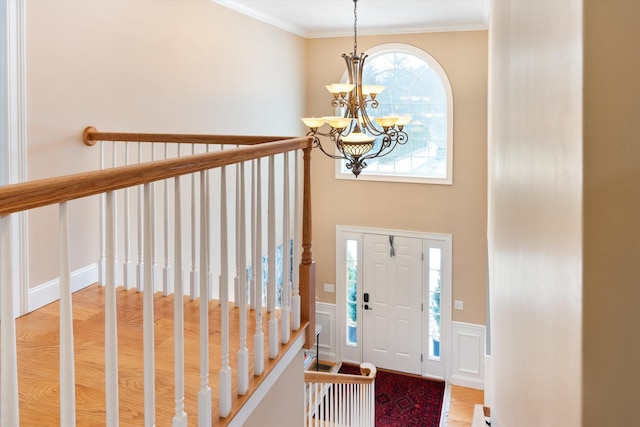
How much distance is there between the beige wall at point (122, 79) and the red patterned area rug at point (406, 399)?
366cm

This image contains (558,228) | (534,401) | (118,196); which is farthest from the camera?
(118,196)

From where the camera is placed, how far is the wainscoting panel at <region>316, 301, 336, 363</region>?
6993 mm

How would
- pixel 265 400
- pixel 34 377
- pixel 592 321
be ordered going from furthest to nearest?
pixel 265 400 < pixel 34 377 < pixel 592 321

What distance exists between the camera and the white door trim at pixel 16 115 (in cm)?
238

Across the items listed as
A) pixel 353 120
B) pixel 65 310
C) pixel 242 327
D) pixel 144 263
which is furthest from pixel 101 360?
pixel 353 120

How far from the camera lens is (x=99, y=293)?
284 centimetres

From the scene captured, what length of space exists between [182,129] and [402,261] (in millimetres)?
3694

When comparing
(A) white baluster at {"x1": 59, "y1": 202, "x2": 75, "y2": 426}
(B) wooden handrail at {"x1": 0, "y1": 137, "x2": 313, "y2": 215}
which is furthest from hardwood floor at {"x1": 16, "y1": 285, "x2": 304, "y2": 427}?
(B) wooden handrail at {"x1": 0, "y1": 137, "x2": 313, "y2": 215}

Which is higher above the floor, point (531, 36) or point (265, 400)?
point (531, 36)

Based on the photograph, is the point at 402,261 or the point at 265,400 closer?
the point at 265,400

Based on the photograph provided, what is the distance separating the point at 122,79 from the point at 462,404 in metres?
5.30

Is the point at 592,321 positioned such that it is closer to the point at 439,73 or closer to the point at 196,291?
the point at 196,291

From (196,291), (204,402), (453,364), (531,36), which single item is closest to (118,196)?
(196,291)

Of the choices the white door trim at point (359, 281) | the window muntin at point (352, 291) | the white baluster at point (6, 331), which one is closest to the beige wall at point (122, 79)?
the white baluster at point (6, 331)
